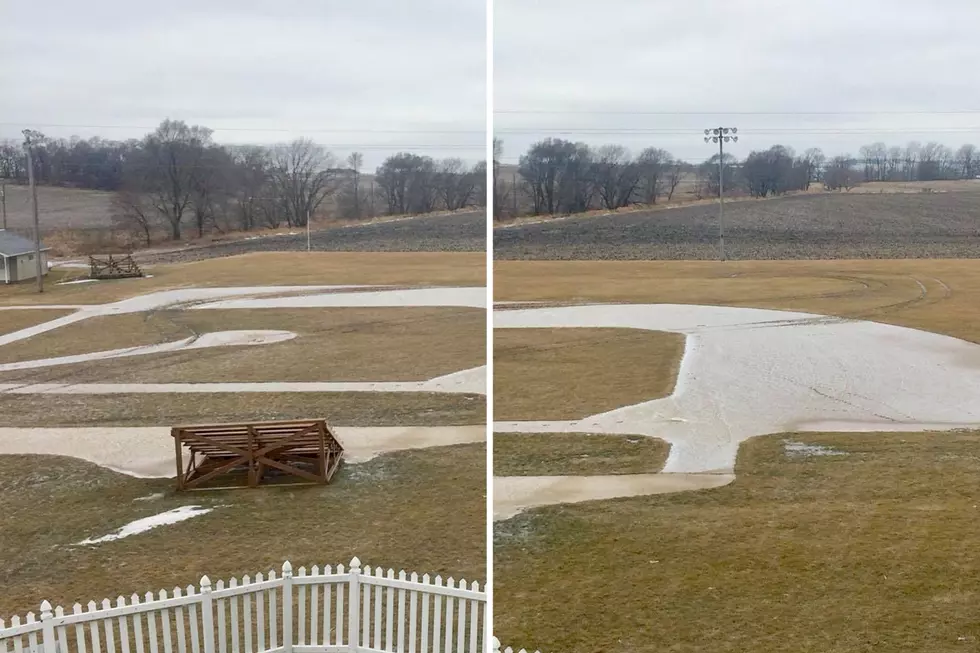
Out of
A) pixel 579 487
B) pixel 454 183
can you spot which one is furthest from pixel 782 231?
pixel 454 183

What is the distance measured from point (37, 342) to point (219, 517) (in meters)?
0.92

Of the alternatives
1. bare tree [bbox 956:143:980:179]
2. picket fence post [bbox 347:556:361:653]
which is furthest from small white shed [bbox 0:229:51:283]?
bare tree [bbox 956:143:980:179]

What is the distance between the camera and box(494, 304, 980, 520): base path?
2.79m

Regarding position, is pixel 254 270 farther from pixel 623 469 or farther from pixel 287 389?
pixel 623 469

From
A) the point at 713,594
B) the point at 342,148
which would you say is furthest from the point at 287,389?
the point at 713,594

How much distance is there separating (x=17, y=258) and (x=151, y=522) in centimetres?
108

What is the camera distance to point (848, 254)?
9.75 feet

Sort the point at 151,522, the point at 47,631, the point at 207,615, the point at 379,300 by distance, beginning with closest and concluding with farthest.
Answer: the point at 47,631, the point at 207,615, the point at 151,522, the point at 379,300

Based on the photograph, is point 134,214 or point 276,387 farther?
point 276,387

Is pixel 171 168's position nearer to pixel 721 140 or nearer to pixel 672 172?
pixel 672 172

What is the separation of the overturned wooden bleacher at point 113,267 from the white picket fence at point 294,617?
117 centimetres

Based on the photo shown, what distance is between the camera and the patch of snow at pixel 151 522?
2.81 metres

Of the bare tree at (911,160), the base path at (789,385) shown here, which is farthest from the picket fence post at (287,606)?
the bare tree at (911,160)

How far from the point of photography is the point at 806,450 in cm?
274
